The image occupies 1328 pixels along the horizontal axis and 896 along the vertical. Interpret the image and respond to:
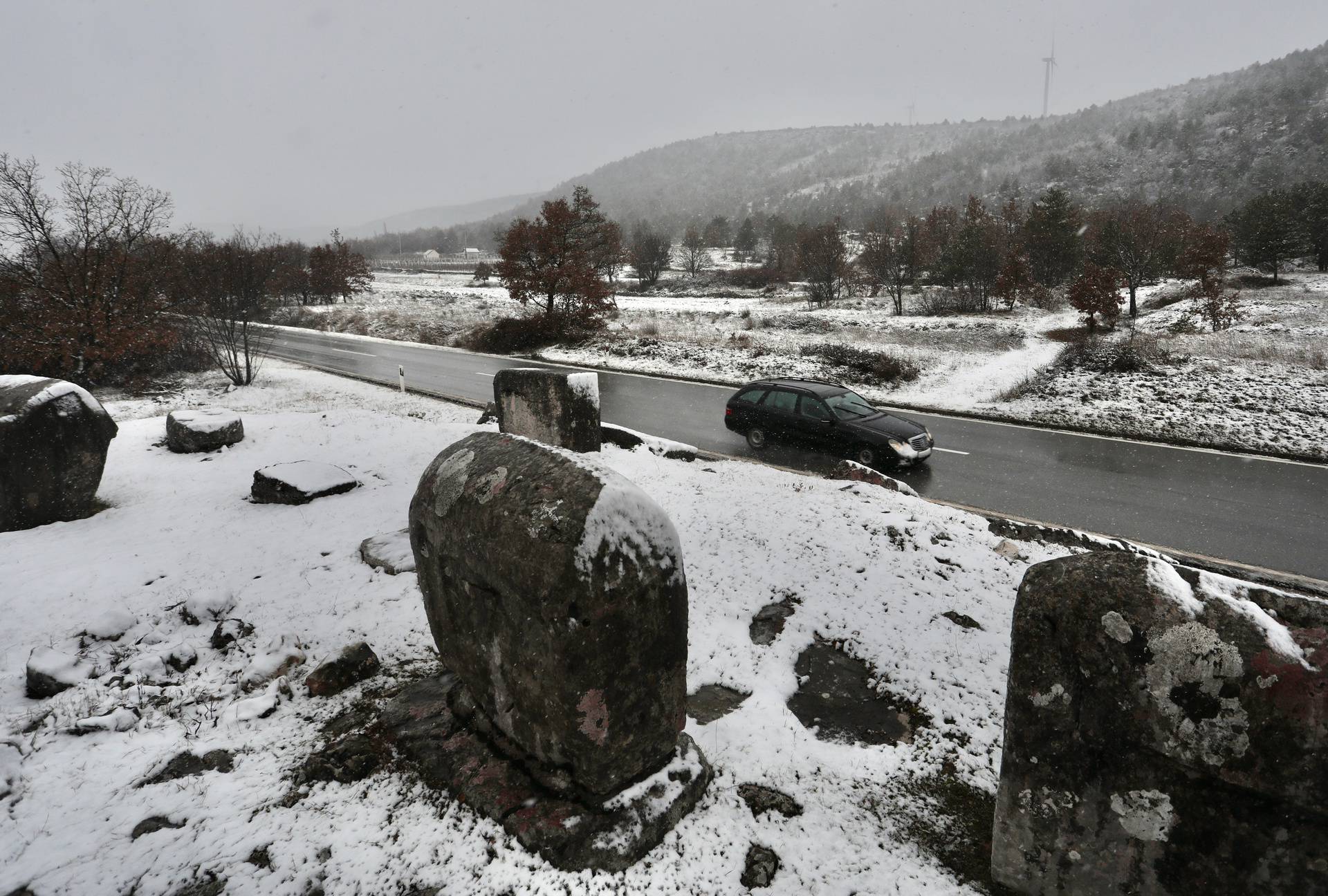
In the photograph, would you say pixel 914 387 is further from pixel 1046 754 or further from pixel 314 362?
pixel 314 362

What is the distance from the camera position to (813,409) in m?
12.1

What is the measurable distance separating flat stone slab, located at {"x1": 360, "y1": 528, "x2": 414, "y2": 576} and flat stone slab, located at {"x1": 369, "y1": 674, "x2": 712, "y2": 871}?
266cm

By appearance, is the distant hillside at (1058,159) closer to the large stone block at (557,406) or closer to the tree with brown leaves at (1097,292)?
the tree with brown leaves at (1097,292)

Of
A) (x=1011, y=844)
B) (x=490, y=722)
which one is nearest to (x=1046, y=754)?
(x=1011, y=844)

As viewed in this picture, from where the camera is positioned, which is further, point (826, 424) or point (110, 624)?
point (826, 424)

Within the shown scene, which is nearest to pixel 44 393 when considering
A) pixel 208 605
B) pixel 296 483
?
pixel 296 483

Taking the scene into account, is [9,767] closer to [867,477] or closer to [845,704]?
[845,704]

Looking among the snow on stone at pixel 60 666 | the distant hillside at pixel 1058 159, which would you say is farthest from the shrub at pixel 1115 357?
the distant hillside at pixel 1058 159

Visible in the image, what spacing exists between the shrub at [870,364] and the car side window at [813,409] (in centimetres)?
786

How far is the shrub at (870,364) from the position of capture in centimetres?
1916

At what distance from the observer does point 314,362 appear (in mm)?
25516

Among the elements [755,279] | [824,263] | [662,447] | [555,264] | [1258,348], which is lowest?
[662,447]

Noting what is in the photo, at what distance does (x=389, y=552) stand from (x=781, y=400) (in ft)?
27.0

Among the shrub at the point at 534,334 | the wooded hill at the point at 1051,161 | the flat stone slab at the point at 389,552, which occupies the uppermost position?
the wooded hill at the point at 1051,161
